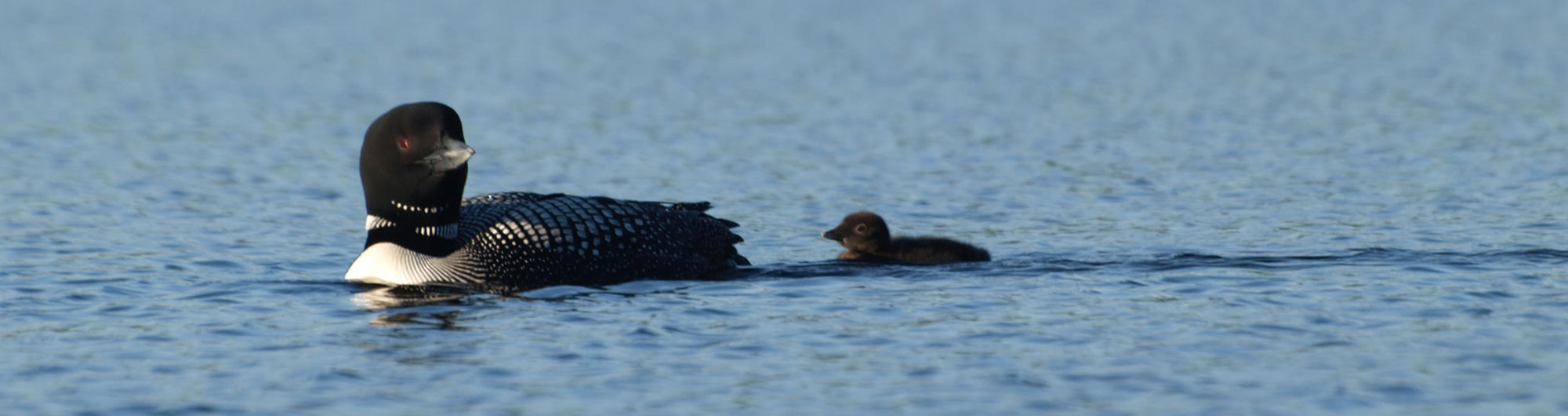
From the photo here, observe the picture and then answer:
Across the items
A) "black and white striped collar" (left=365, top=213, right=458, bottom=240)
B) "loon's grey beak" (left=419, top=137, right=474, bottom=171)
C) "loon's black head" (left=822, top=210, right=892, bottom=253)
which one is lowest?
"black and white striped collar" (left=365, top=213, right=458, bottom=240)

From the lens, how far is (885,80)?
66.1 feet

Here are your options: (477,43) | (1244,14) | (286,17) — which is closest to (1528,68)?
(1244,14)

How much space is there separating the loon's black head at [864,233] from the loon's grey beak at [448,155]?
220 centimetres

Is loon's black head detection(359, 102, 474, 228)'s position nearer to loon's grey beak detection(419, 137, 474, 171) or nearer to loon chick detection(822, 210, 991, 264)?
loon's grey beak detection(419, 137, 474, 171)

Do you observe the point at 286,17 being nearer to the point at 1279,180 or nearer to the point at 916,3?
the point at 916,3

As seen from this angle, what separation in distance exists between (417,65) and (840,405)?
17.1 m

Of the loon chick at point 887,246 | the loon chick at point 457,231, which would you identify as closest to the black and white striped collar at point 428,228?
the loon chick at point 457,231

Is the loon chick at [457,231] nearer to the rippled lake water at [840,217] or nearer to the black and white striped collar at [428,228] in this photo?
the black and white striped collar at [428,228]

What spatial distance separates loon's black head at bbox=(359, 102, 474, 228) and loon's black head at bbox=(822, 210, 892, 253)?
2087mm

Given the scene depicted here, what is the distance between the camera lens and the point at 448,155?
8.00 metres

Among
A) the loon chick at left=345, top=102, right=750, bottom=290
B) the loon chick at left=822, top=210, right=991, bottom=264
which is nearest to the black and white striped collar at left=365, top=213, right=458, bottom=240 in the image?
the loon chick at left=345, top=102, right=750, bottom=290

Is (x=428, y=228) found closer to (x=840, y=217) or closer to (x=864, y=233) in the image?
(x=864, y=233)

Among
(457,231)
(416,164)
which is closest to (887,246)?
(457,231)

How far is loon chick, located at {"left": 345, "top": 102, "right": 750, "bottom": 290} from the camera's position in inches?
317
